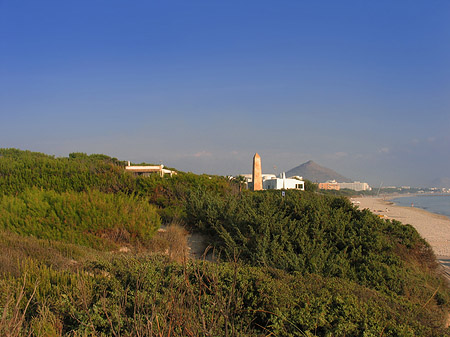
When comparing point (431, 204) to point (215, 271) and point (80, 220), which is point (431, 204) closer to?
point (80, 220)

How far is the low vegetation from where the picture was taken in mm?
2859

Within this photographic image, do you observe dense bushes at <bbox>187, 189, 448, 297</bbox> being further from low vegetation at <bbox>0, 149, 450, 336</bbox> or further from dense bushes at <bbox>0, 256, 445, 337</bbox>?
dense bushes at <bbox>0, 256, 445, 337</bbox>

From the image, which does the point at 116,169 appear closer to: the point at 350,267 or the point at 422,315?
the point at 350,267

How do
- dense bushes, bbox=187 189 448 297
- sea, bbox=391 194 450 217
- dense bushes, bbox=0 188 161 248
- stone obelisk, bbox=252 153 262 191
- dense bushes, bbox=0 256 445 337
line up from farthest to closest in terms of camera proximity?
sea, bbox=391 194 450 217, stone obelisk, bbox=252 153 262 191, dense bushes, bbox=0 188 161 248, dense bushes, bbox=187 189 448 297, dense bushes, bbox=0 256 445 337

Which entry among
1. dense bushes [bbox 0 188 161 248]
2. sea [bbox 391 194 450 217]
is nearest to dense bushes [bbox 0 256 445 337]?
Result: dense bushes [bbox 0 188 161 248]

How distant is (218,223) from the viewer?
303 inches

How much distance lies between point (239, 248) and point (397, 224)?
11.9 ft

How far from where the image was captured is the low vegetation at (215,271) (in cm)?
286

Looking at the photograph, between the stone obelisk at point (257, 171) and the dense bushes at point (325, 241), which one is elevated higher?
the stone obelisk at point (257, 171)

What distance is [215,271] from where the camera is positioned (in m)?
3.70

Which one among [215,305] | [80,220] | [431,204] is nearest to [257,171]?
[80,220]

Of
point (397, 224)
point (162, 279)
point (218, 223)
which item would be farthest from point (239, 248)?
point (397, 224)

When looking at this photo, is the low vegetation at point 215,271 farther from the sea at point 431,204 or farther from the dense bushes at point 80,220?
the sea at point 431,204

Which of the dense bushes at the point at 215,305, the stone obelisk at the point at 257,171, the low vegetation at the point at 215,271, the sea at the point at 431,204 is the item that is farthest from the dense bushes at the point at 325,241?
the sea at the point at 431,204
